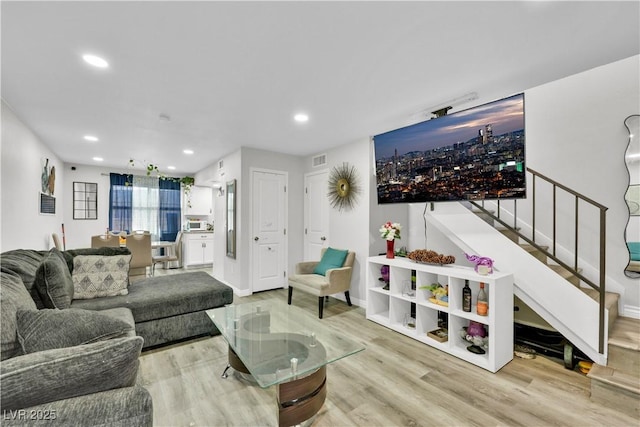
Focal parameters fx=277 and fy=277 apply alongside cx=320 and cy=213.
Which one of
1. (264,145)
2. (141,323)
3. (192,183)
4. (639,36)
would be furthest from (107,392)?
(192,183)

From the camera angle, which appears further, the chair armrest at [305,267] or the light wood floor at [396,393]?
the chair armrest at [305,267]

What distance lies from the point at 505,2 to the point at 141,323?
12.0ft

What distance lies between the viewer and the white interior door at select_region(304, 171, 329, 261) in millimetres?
4684

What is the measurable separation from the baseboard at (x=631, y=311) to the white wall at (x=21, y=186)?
6106 mm

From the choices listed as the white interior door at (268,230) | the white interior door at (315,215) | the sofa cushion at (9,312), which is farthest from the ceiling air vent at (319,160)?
the sofa cushion at (9,312)

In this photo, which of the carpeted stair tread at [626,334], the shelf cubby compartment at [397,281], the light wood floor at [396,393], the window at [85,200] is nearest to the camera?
the light wood floor at [396,393]

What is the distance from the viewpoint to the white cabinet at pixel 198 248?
6883 millimetres

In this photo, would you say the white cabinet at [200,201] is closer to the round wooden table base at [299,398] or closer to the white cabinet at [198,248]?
the white cabinet at [198,248]

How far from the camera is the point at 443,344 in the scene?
269 centimetres

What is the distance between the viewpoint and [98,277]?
2.69m

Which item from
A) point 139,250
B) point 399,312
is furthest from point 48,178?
point 399,312

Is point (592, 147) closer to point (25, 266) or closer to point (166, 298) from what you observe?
point (166, 298)

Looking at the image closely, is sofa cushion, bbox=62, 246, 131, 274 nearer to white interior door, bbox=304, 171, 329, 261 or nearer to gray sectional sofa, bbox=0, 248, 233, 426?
gray sectional sofa, bbox=0, 248, 233, 426

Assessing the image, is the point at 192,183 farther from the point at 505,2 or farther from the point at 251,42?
the point at 505,2
